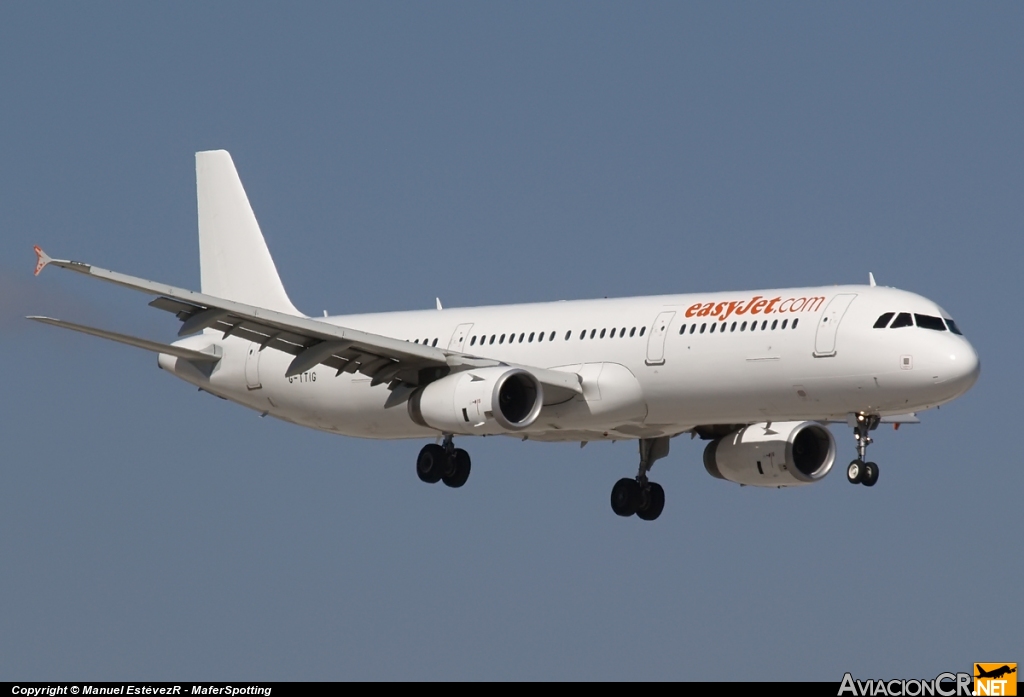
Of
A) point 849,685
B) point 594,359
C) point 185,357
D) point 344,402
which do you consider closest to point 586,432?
point 594,359

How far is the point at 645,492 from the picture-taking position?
2339 inches

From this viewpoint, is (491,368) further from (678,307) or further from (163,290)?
(163,290)

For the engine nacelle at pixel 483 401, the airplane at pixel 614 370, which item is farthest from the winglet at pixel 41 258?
the engine nacelle at pixel 483 401

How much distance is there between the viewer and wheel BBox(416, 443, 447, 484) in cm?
5675

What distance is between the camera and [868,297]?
166 ft

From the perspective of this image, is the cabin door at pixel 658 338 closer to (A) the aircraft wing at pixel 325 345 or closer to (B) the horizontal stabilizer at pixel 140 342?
(A) the aircraft wing at pixel 325 345

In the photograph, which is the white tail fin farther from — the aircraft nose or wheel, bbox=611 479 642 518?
the aircraft nose

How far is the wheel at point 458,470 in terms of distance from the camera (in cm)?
5678

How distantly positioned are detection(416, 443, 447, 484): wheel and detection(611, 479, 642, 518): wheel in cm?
554

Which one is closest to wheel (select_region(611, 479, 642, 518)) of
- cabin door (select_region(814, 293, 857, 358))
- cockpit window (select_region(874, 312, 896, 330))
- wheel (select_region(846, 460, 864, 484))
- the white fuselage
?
the white fuselage

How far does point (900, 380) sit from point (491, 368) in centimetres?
1013

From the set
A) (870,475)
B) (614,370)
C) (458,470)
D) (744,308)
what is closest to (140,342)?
(458,470)

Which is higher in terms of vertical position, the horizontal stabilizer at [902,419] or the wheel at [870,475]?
the horizontal stabilizer at [902,419]

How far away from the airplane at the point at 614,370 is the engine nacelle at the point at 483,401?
47 mm
